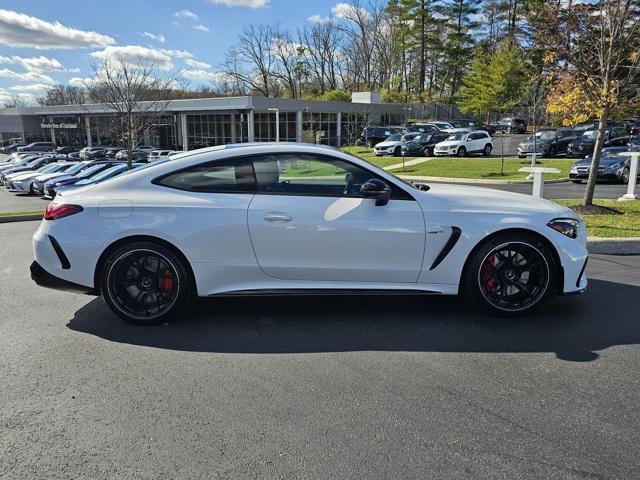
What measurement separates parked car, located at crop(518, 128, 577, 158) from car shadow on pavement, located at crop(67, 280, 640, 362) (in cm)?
2391

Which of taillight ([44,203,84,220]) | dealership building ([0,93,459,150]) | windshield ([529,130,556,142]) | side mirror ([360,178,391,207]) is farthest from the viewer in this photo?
dealership building ([0,93,459,150])

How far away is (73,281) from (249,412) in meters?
2.30

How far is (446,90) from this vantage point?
248ft

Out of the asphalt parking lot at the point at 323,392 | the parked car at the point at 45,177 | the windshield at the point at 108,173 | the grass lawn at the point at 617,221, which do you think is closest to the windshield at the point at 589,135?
the grass lawn at the point at 617,221

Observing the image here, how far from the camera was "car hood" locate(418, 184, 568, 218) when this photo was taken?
14.5ft

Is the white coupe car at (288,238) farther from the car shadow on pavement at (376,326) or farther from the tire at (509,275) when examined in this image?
the car shadow on pavement at (376,326)

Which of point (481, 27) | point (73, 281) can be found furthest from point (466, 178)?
point (481, 27)

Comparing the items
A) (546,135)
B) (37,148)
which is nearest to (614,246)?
(546,135)

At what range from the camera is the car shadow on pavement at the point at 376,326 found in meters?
3.97

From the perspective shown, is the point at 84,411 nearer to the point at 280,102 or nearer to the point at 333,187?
the point at 333,187

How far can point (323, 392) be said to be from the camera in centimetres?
324

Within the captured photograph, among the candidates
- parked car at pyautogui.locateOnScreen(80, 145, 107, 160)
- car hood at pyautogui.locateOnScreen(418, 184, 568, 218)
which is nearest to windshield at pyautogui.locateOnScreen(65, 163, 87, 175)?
car hood at pyautogui.locateOnScreen(418, 184, 568, 218)

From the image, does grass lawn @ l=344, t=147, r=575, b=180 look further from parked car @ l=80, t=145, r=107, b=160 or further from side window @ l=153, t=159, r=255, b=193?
parked car @ l=80, t=145, r=107, b=160

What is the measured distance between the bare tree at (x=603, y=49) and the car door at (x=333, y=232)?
6961 millimetres
